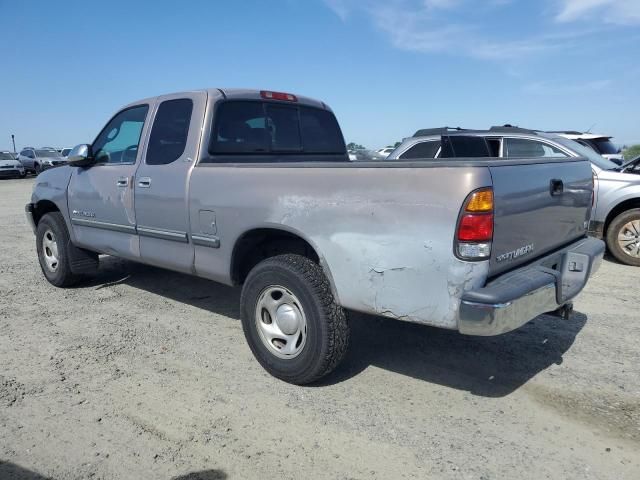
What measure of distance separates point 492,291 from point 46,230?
512cm

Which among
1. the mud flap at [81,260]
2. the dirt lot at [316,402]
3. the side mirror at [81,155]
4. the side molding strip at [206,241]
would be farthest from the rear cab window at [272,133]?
the mud flap at [81,260]

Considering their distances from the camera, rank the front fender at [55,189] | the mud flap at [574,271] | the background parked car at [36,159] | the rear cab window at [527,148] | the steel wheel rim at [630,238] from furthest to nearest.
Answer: the background parked car at [36,159] → the rear cab window at [527,148] → the steel wheel rim at [630,238] → the front fender at [55,189] → the mud flap at [574,271]

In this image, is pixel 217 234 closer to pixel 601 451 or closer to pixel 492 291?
pixel 492 291

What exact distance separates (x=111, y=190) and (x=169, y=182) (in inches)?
38.0

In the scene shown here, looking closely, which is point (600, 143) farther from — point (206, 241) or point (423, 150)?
point (206, 241)

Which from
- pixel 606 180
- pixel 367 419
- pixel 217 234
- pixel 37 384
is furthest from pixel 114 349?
pixel 606 180

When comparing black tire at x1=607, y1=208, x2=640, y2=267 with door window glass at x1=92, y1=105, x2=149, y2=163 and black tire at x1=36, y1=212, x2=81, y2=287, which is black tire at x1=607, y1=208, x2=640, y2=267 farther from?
black tire at x1=36, y1=212, x2=81, y2=287

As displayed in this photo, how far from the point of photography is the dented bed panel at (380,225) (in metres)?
2.60

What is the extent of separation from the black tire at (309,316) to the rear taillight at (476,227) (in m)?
0.94

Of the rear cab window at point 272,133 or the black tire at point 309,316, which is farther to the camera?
the rear cab window at point 272,133

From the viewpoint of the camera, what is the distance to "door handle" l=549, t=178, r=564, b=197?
10.5ft

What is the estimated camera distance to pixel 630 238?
678 centimetres

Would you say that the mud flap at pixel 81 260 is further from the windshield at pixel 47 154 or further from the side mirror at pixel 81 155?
the windshield at pixel 47 154

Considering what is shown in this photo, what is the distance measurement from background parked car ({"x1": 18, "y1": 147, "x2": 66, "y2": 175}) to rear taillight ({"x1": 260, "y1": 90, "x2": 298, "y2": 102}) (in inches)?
1226
